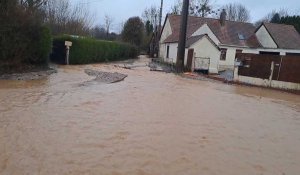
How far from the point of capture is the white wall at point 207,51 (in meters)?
31.4

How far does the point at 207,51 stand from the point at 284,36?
43.2 ft

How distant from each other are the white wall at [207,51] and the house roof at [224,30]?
8795 mm

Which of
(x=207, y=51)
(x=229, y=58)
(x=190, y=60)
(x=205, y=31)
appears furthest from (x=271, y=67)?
(x=205, y=31)

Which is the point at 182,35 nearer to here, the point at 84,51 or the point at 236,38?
the point at 84,51

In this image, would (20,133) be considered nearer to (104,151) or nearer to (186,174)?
(104,151)

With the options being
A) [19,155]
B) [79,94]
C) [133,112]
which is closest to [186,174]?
[19,155]

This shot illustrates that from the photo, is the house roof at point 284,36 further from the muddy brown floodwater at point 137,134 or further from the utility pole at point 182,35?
the muddy brown floodwater at point 137,134

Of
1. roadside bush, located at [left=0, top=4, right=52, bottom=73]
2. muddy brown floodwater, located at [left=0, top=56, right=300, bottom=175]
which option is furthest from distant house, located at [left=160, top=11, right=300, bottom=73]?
muddy brown floodwater, located at [left=0, top=56, right=300, bottom=175]

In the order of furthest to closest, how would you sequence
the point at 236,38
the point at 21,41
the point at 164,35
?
the point at 164,35, the point at 236,38, the point at 21,41

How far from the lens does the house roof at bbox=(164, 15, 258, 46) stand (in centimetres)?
4175

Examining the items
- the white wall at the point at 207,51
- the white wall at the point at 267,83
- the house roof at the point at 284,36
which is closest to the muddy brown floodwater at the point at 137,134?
the white wall at the point at 267,83

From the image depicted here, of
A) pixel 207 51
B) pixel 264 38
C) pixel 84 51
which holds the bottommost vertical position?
pixel 84 51

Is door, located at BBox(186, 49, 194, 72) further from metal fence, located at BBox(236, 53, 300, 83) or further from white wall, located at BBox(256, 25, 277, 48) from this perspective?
white wall, located at BBox(256, 25, 277, 48)

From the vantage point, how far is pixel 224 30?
43312 mm
